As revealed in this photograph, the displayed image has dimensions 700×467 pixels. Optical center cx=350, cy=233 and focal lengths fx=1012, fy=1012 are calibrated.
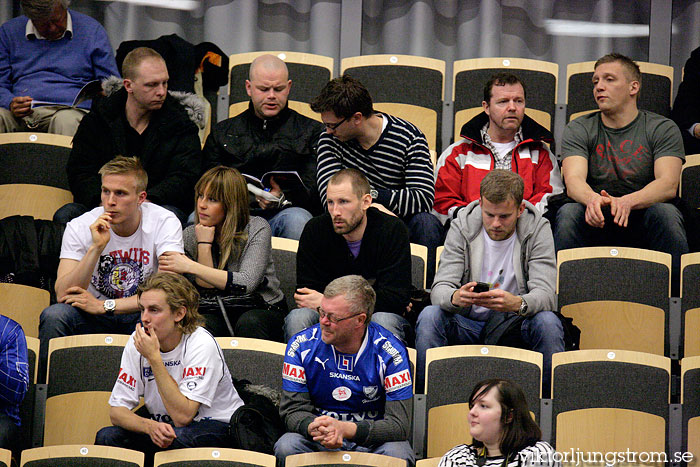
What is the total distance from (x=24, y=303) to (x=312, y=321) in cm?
124

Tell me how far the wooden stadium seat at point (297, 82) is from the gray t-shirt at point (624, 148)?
140cm

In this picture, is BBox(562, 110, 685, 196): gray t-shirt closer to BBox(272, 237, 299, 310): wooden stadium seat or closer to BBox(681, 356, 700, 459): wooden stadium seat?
BBox(681, 356, 700, 459): wooden stadium seat

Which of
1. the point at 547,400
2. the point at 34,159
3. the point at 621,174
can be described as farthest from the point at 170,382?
the point at 621,174

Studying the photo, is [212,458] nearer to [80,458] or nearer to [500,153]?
[80,458]

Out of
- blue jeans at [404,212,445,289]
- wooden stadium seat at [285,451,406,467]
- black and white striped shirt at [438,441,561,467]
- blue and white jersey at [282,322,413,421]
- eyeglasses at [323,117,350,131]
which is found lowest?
wooden stadium seat at [285,451,406,467]

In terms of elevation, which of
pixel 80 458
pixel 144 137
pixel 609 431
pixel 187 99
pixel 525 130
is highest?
pixel 187 99

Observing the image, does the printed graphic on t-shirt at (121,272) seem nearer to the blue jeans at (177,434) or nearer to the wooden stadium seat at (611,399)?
the blue jeans at (177,434)

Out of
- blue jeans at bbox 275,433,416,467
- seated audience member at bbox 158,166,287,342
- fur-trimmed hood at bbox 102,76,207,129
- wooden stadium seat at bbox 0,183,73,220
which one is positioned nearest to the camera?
blue jeans at bbox 275,433,416,467

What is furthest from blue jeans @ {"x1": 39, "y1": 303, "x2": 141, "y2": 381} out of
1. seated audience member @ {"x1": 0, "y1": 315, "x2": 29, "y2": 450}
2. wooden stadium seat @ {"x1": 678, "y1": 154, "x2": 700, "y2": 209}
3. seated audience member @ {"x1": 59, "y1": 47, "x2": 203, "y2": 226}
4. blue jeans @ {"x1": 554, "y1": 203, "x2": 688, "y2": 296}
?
wooden stadium seat @ {"x1": 678, "y1": 154, "x2": 700, "y2": 209}

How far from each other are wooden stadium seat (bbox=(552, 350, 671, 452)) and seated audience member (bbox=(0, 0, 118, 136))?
3.01m

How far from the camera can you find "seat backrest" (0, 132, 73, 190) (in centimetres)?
473

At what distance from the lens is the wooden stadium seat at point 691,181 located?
474 cm

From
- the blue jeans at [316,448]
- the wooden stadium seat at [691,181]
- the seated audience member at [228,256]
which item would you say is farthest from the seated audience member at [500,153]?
the blue jeans at [316,448]

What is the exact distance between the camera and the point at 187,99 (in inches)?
196
